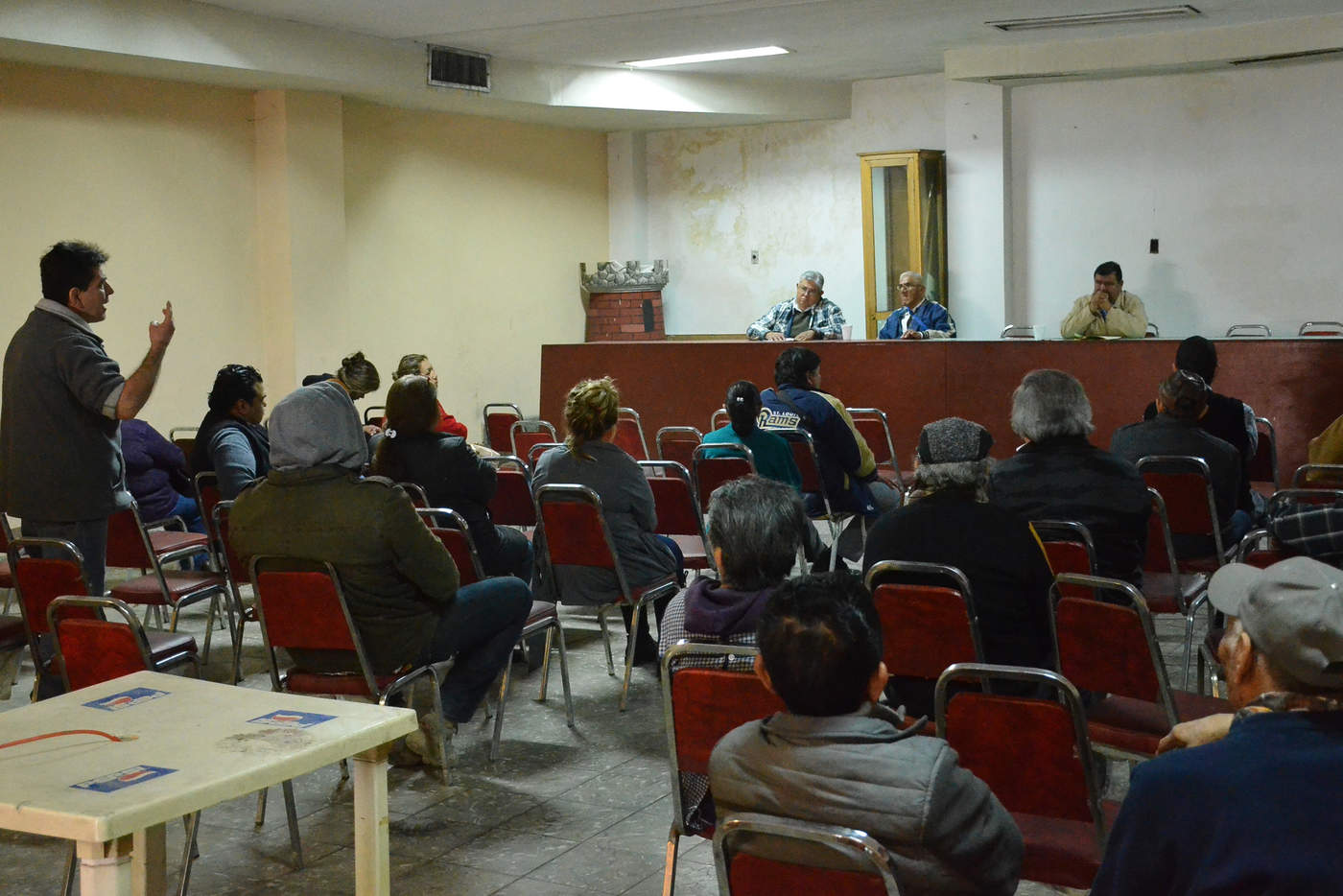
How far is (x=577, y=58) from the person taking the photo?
1103cm

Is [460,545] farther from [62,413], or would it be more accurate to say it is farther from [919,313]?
[919,313]

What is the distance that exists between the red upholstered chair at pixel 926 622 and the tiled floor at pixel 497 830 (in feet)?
1.87

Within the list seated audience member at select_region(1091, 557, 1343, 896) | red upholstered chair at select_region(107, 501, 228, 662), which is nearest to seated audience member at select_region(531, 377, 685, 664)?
red upholstered chair at select_region(107, 501, 228, 662)

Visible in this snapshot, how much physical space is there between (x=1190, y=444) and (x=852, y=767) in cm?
347

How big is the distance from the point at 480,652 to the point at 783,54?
7.78m

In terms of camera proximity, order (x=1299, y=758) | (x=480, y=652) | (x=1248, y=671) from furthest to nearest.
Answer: (x=480, y=652) → (x=1248, y=671) → (x=1299, y=758)

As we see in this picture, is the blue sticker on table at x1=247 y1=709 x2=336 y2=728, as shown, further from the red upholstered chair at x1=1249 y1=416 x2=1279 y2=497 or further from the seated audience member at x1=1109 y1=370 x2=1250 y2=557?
the red upholstered chair at x1=1249 y1=416 x2=1279 y2=497

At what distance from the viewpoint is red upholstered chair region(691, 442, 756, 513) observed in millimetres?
5777

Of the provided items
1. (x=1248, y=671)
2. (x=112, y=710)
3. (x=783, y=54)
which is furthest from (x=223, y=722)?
(x=783, y=54)

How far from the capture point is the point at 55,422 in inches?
171

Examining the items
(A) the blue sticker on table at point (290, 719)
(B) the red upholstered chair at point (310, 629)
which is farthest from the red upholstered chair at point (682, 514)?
(A) the blue sticker on table at point (290, 719)

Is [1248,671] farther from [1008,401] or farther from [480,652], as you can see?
[1008,401]

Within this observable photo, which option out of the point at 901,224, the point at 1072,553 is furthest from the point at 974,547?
the point at 901,224

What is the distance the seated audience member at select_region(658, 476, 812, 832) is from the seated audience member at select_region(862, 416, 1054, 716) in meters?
0.37
